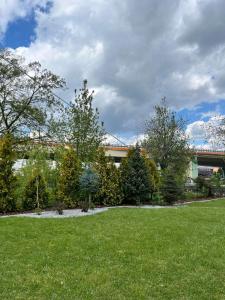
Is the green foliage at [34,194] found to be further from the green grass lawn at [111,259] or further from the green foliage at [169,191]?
the green foliage at [169,191]

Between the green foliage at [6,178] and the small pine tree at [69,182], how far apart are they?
204cm

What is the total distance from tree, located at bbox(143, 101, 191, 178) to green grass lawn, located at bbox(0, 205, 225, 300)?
1925cm

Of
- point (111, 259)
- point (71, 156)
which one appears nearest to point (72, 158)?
point (71, 156)

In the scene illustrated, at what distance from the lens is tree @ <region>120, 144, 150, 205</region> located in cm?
1738

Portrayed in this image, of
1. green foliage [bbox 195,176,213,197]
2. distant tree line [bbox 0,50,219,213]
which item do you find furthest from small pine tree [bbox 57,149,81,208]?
green foliage [bbox 195,176,213,197]

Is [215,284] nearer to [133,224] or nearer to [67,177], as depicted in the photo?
[133,224]

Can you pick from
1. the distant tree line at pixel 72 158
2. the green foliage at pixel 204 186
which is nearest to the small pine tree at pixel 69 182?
the distant tree line at pixel 72 158

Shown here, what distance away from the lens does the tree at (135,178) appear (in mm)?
17375

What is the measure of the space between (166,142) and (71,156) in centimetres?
1579

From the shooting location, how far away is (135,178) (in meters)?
17.5

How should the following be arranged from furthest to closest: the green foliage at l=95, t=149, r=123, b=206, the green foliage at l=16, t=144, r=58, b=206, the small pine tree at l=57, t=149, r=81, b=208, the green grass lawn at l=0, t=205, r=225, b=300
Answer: the green foliage at l=95, t=149, r=123, b=206
the green foliage at l=16, t=144, r=58, b=206
the small pine tree at l=57, t=149, r=81, b=208
the green grass lawn at l=0, t=205, r=225, b=300

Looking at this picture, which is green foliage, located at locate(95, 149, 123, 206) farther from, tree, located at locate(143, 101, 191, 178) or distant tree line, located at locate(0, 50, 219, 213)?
tree, located at locate(143, 101, 191, 178)

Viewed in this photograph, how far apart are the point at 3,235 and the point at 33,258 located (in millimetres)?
2074

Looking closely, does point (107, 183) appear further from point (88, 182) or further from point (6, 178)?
point (6, 178)
